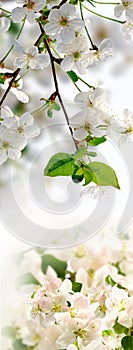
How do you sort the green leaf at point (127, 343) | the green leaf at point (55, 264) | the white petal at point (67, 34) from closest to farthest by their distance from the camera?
the white petal at point (67, 34) → the green leaf at point (127, 343) → the green leaf at point (55, 264)

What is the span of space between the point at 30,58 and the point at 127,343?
28 cm

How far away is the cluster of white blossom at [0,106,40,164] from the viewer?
0.49 m

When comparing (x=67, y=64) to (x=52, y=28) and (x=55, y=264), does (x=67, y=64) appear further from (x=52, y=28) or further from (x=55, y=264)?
(x=55, y=264)

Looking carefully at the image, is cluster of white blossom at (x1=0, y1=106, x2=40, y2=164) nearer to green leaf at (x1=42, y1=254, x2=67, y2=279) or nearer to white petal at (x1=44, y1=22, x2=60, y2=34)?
white petal at (x1=44, y1=22, x2=60, y2=34)

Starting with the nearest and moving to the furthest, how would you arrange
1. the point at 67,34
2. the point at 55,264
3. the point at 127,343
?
the point at 67,34
the point at 127,343
the point at 55,264

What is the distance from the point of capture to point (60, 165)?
0.49 m

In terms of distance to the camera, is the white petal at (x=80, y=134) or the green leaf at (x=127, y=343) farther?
the green leaf at (x=127, y=343)

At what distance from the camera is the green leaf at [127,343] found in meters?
0.60

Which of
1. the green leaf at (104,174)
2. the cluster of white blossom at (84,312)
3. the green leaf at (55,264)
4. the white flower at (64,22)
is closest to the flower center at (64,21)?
the white flower at (64,22)

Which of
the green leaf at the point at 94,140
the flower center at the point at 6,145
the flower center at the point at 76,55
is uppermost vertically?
the flower center at the point at 76,55

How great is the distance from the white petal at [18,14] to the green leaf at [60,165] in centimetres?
10

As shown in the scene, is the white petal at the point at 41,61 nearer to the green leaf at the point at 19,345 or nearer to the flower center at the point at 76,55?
the flower center at the point at 76,55

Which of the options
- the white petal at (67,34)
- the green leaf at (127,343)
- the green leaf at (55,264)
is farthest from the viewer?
the green leaf at (55,264)

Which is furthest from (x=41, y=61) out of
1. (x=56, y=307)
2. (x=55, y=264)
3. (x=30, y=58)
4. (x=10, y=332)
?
(x=10, y=332)
